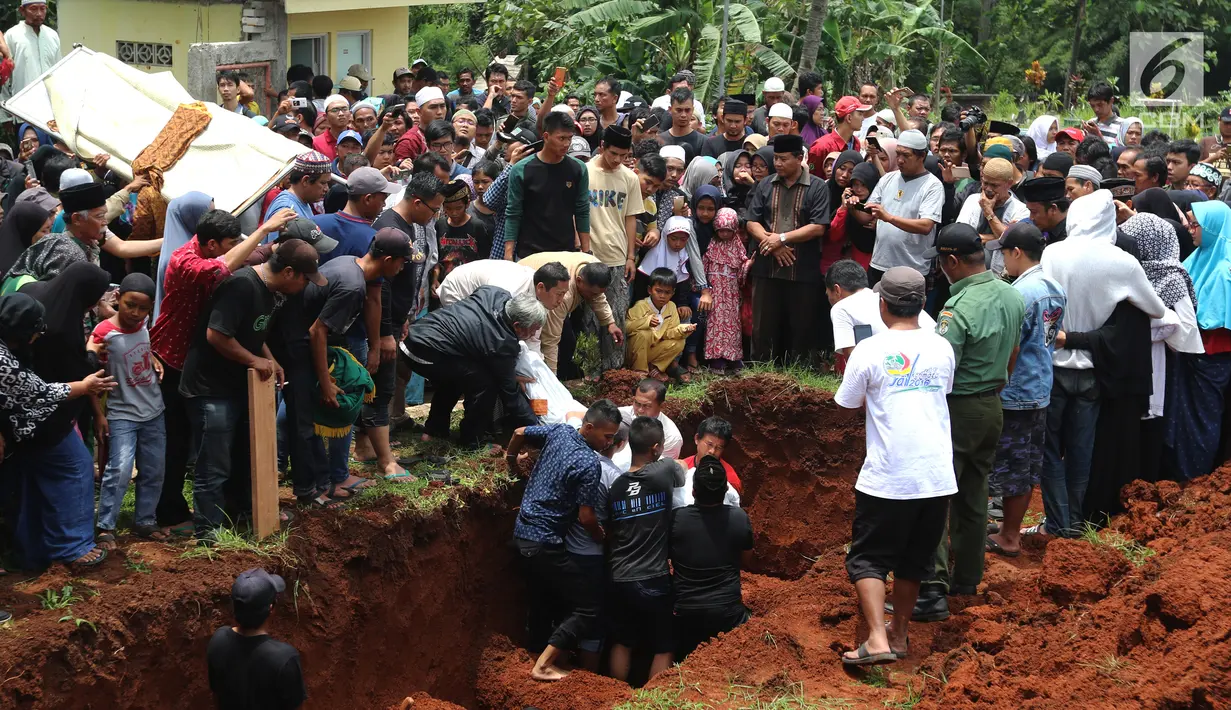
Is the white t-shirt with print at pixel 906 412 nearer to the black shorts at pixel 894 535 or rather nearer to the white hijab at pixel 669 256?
the black shorts at pixel 894 535

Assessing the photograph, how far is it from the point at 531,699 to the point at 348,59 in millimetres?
13138

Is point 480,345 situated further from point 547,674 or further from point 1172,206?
point 1172,206

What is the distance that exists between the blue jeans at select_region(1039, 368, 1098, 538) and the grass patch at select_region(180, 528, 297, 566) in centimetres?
528

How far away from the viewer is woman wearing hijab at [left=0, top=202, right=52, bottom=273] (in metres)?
7.50

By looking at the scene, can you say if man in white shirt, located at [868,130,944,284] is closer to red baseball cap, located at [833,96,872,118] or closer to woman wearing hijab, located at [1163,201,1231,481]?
red baseball cap, located at [833,96,872,118]

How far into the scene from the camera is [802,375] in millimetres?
11062

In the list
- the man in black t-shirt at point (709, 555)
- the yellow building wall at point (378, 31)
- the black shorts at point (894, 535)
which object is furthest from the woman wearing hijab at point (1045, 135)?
the yellow building wall at point (378, 31)

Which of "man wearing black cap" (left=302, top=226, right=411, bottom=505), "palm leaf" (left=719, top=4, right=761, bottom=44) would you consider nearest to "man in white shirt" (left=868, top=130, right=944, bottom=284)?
"man wearing black cap" (left=302, top=226, right=411, bottom=505)

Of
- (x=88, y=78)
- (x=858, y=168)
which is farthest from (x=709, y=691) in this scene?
(x=88, y=78)

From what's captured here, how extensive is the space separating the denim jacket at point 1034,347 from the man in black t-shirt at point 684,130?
4.71m

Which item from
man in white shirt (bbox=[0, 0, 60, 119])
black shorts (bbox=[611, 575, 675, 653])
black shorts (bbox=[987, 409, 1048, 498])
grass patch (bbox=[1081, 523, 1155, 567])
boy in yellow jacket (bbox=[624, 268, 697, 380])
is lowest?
black shorts (bbox=[611, 575, 675, 653])

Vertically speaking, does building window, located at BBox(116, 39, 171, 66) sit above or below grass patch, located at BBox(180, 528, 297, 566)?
above

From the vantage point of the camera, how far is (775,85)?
45.5 feet

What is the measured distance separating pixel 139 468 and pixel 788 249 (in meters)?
5.82
